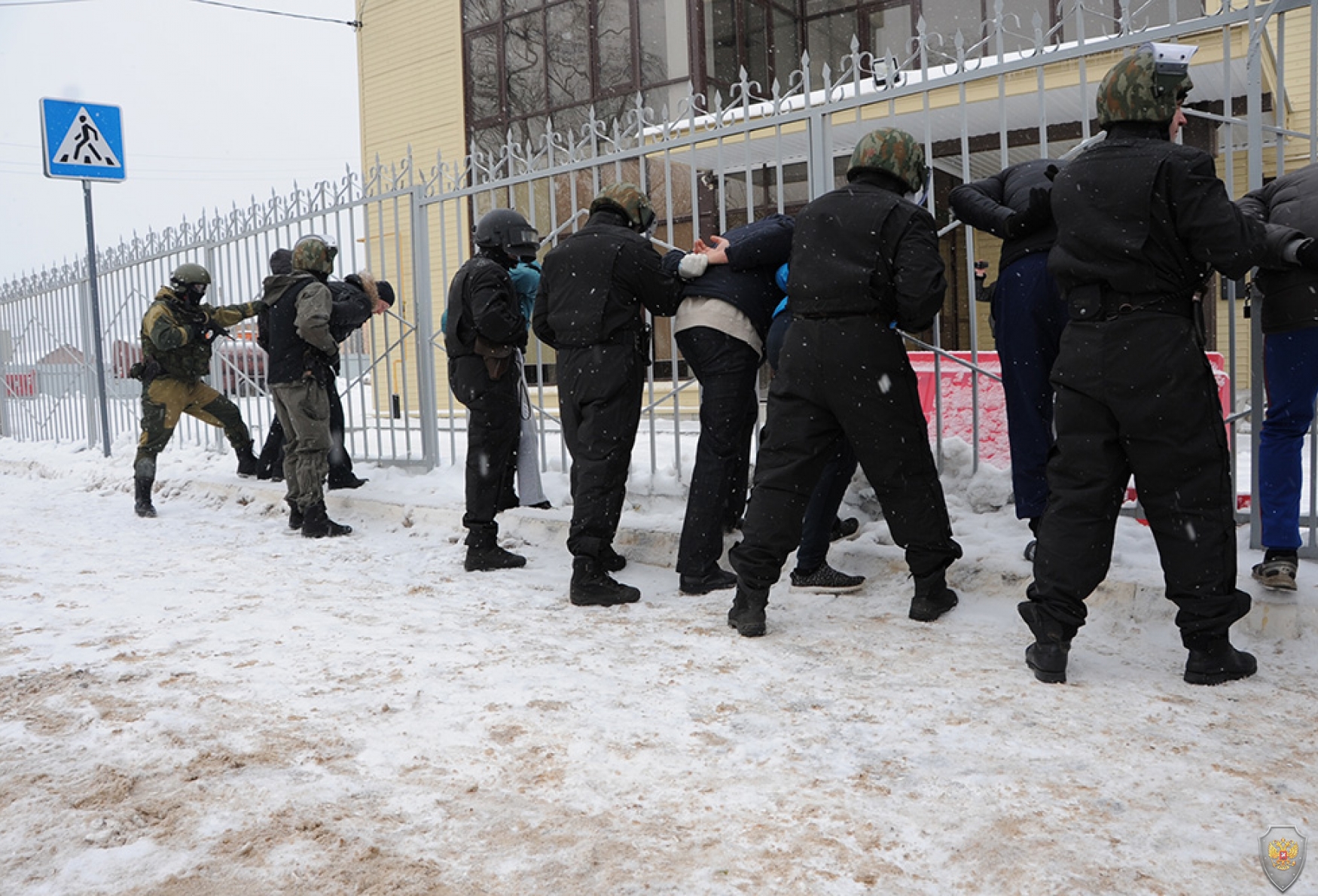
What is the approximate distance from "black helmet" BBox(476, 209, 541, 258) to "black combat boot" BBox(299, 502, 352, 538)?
235cm

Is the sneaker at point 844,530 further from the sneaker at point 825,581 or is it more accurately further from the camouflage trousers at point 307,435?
the camouflage trousers at point 307,435

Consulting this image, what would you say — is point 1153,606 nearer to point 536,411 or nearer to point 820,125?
point 820,125

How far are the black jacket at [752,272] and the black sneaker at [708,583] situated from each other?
1161 millimetres

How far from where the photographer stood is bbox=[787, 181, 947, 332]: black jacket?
3867 mm

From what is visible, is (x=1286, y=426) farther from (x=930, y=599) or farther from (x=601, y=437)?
(x=601, y=437)

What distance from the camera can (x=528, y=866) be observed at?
2.28 m

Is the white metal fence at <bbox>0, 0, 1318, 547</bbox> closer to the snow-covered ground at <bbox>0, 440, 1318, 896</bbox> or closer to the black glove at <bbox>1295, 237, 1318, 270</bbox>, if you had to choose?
the black glove at <bbox>1295, 237, 1318, 270</bbox>

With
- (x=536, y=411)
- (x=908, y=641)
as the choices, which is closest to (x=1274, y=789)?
(x=908, y=641)

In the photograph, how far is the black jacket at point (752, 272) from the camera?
4605mm

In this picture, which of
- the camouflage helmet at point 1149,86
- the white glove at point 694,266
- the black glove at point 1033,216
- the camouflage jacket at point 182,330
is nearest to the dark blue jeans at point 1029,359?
the black glove at point 1033,216

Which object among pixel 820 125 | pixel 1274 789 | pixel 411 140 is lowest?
pixel 1274 789

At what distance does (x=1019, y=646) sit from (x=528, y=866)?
90.7 inches

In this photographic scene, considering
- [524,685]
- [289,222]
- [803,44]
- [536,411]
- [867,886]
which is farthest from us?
[803,44]

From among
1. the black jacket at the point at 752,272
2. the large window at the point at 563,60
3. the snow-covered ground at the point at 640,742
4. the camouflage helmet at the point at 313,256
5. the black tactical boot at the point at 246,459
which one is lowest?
the snow-covered ground at the point at 640,742
